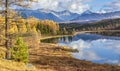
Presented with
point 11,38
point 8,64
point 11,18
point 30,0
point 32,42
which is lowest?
point 32,42

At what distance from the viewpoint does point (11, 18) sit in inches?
1225

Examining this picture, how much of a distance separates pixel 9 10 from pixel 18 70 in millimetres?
6445

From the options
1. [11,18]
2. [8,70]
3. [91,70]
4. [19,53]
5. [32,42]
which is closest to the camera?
[8,70]

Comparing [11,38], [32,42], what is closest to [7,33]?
[11,38]

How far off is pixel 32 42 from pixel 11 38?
85.8 metres

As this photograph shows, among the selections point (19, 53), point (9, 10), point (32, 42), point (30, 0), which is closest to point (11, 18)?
point (9, 10)

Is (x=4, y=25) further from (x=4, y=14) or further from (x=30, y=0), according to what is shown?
(x=30, y=0)

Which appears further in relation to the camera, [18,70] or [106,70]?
[106,70]

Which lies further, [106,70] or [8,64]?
[106,70]

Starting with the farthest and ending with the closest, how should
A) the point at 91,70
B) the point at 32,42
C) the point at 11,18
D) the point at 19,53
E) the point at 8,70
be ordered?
the point at 32,42
the point at 91,70
the point at 19,53
the point at 11,18
the point at 8,70

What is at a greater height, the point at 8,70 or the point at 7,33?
the point at 7,33

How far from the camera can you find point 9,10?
3119 centimetres

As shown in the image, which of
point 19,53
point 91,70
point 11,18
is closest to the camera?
point 11,18

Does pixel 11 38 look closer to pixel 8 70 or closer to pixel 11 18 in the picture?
pixel 11 18
